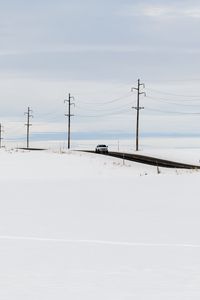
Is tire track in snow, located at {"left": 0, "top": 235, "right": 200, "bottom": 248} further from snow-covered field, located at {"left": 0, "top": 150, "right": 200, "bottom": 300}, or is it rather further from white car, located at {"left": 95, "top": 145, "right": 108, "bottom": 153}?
white car, located at {"left": 95, "top": 145, "right": 108, "bottom": 153}

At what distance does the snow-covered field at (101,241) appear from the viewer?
6.90m

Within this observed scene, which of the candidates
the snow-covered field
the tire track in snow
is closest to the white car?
the snow-covered field

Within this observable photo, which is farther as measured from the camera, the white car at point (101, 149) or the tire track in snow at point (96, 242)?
the white car at point (101, 149)

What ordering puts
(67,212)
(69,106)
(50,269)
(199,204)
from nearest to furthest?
(50,269) < (67,212) < (199,204) < (69,106)

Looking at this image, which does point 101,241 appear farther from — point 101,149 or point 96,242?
point 101,149

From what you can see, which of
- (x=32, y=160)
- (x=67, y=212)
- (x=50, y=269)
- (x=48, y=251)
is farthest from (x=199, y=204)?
(x=32, y=160)

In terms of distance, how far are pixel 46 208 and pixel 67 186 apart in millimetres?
6692

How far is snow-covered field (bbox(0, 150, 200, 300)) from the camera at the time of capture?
6.90 m

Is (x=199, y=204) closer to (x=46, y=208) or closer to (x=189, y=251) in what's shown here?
(x=46, y=208)

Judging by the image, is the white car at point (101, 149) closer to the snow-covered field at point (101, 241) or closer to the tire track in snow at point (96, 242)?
the snow-covered field at point (101, 241)

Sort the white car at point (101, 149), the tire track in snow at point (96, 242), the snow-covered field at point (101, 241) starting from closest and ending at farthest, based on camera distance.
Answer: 1. the snow-covered field at point (101, 241)
2. the tire track in snow at point (96, 242)
3. the white car at point (101, 149)

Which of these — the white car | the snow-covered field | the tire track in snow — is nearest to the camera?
the snow-covered field

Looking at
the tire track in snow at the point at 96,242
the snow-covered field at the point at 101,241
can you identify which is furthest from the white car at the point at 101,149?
the tire track in snow at the point at 96,242

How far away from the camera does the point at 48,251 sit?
9.33 meters
